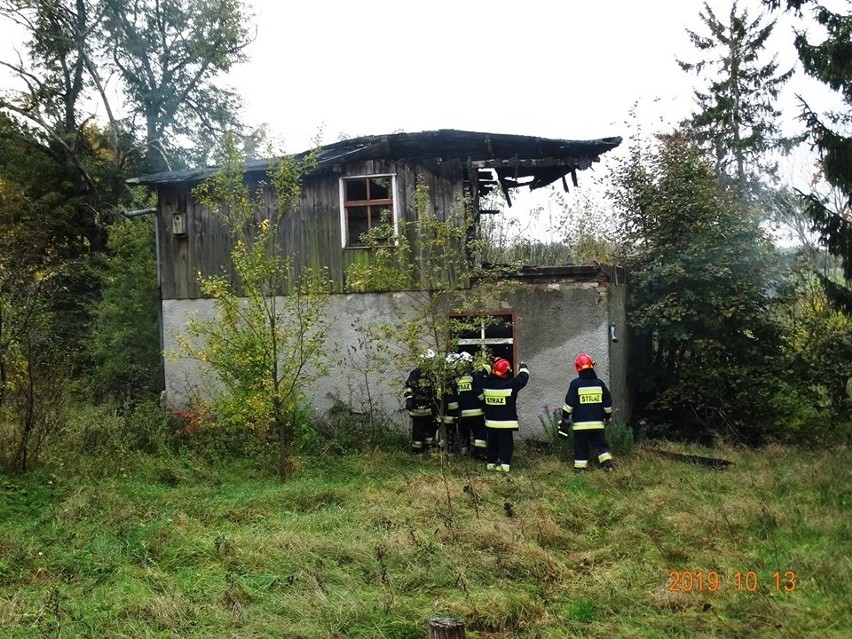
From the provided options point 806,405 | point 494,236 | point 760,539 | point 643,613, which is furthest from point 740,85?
point 643,613

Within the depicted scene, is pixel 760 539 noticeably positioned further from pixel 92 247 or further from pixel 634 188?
pixel 92 247

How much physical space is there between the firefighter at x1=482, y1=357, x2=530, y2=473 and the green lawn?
0.69 meters

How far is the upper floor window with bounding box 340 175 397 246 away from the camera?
12.6m

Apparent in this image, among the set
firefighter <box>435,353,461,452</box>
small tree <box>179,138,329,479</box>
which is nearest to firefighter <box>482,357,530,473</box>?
firefighter <box>435,353,461,452</box>

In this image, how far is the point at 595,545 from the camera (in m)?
6.20

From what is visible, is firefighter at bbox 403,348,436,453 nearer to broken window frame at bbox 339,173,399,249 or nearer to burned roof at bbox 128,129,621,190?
broken window frame at bbox 339,173,399,249

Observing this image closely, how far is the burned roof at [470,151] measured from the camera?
39.1ft

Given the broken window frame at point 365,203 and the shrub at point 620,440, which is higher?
the broken window frame at point 365,203

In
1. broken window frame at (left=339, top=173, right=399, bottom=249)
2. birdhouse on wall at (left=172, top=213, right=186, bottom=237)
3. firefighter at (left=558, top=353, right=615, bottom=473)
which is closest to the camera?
firefighter at (left=558, top=353, right=615, bottom=473)

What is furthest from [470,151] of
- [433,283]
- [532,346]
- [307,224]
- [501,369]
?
[501,369]

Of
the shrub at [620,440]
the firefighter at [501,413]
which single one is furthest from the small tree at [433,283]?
the shrub at [620,440]
